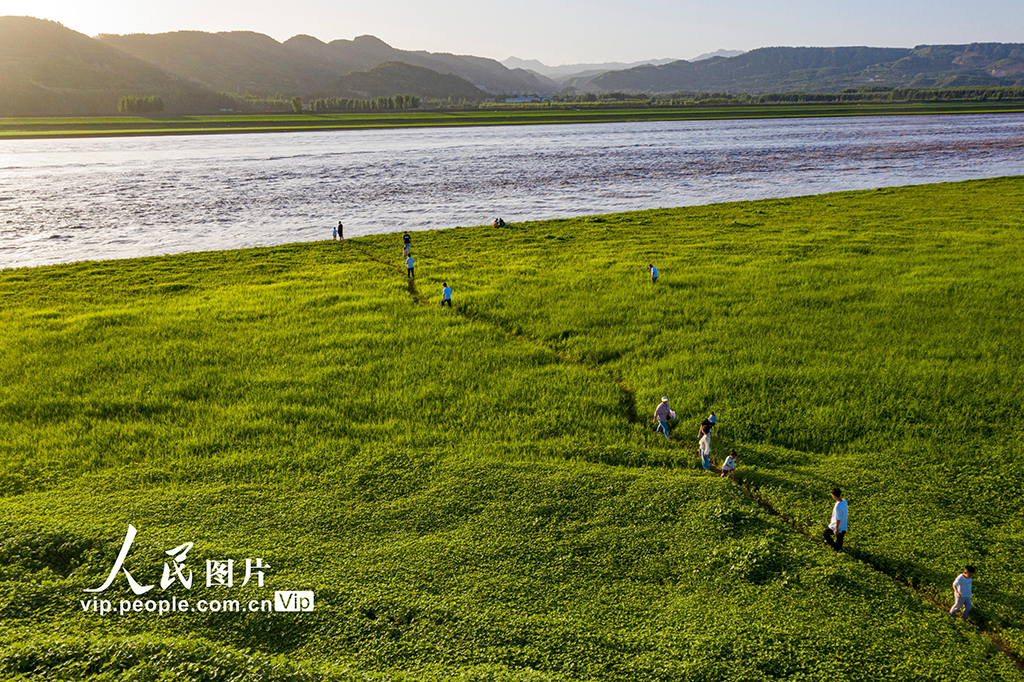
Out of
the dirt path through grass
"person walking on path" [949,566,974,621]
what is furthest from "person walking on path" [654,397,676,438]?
"person walking on path" [949,566,974,621]

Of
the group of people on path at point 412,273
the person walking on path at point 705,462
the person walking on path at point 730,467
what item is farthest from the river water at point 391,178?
the person walking on path at point 730,467

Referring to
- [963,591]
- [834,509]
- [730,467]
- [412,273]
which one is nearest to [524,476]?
[730,467]

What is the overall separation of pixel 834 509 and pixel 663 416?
20.4 ft

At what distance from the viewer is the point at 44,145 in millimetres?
135875

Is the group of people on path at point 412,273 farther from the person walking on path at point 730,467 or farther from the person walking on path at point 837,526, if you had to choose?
the person walking on path at point 837,526

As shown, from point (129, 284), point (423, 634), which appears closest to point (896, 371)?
point (423, 634)

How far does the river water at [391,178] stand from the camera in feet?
189

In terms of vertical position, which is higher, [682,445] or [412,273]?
[412,273]

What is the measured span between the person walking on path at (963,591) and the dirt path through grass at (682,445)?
0.39 m

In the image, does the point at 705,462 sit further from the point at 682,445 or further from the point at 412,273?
the point at 412,273

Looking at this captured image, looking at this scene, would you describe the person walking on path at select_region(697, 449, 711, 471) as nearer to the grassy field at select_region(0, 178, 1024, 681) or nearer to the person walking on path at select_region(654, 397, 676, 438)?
the grassy field at select_region(0, 178, 1024, 681)

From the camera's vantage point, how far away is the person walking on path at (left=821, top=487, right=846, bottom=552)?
1471cm

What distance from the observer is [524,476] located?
58.7ft

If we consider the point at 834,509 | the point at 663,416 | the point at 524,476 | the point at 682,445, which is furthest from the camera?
the point at 663,416
